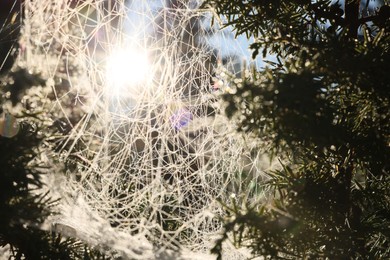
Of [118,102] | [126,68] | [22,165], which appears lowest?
[22,165]

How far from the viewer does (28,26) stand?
6.65ft

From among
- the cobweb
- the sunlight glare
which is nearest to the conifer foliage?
the cobweb

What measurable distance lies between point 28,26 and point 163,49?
78cm

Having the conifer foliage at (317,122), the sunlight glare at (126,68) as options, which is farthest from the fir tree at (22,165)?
the conifer foliage at (317,122)

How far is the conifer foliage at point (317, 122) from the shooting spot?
144 centimetres

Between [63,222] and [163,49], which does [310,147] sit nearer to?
[163,49]

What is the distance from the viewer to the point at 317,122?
147cm

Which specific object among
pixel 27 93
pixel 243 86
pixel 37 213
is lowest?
pixel 37 213

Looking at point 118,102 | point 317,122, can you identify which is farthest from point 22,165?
point 317,122

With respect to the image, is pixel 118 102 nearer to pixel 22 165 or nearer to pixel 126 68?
pixel 126 68

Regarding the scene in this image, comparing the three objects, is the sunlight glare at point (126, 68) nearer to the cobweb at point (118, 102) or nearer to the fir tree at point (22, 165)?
the cobweb at point (118, 102)

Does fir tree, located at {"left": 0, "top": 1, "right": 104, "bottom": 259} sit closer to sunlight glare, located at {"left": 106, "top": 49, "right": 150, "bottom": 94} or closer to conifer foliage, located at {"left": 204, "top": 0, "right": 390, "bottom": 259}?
sunlight glare, located at {"left": 106, "top": 49, "right": 150, "bottom": 94}

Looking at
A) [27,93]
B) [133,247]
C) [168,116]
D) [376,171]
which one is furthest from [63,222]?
[376,171]

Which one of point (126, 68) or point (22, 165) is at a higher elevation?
point (126, 68)
